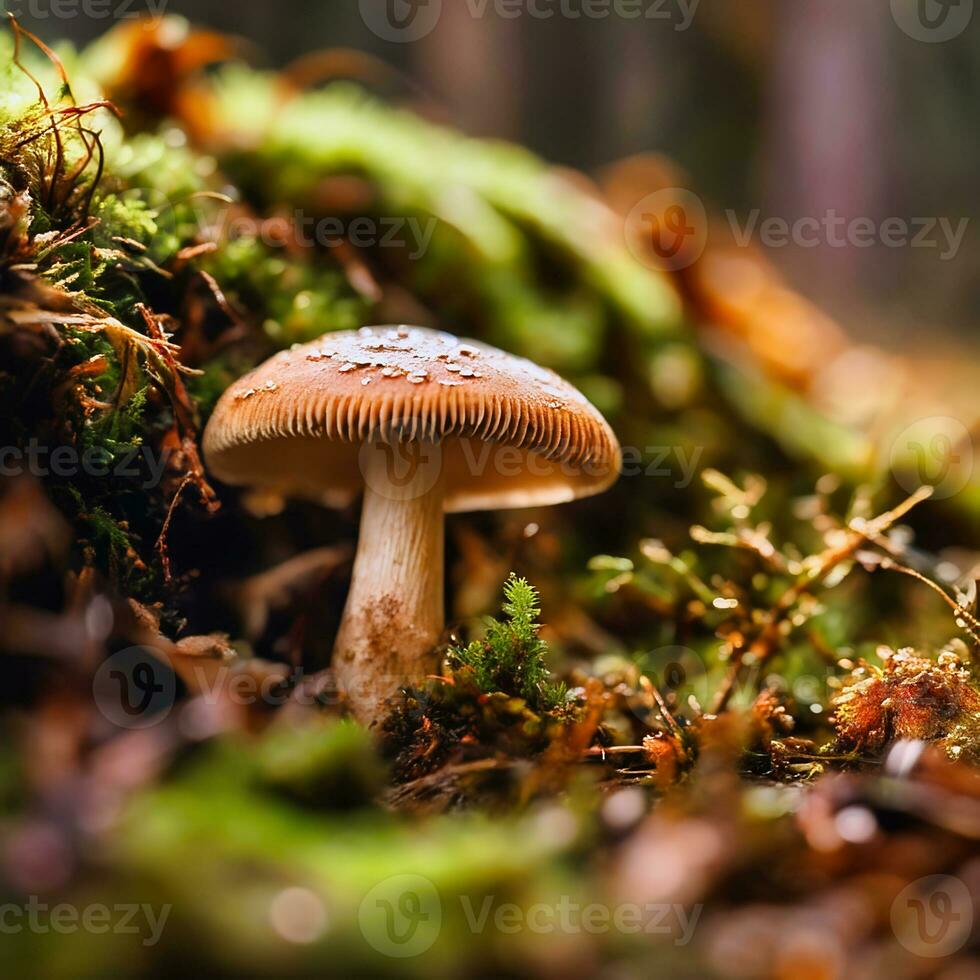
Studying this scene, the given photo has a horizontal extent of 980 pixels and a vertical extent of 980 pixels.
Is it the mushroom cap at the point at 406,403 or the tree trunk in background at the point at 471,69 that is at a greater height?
the tree trunk in background at the point at 471,69

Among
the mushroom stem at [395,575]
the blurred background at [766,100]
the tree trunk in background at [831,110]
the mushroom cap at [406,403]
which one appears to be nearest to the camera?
the mushroom cap at [406,403]

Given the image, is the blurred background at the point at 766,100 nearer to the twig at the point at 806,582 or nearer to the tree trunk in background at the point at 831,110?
the tree trunk in background at the point at 831,110

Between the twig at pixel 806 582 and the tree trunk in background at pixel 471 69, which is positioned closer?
the twig at pixel 806 582

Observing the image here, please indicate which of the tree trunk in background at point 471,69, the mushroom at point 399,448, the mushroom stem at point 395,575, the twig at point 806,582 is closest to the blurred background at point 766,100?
the tree trunk in background at point 471,69

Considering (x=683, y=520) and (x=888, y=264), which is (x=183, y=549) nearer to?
(x=683, y=520)

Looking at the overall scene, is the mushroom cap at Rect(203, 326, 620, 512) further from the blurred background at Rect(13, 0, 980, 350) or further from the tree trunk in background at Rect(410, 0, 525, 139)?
the tree trunk in background at Rect(410, 0, 525, 139)

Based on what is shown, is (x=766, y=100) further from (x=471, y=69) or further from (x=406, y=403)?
(x=406, y=403)

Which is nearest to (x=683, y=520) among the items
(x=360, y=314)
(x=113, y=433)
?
(x=360, y=314)
